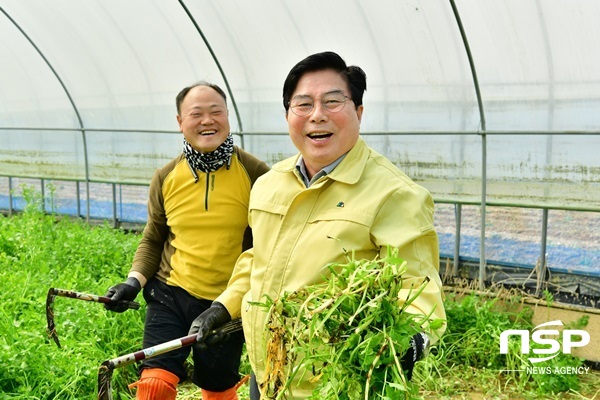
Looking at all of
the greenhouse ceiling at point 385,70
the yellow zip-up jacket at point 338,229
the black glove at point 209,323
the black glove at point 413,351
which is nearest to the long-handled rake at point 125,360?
the black glove at point 209,323

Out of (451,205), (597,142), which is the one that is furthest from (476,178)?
(597,142)

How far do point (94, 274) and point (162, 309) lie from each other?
2.94 m

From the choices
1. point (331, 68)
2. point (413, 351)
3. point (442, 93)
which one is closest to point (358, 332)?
point (413, 351)

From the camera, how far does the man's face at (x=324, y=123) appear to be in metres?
2.18

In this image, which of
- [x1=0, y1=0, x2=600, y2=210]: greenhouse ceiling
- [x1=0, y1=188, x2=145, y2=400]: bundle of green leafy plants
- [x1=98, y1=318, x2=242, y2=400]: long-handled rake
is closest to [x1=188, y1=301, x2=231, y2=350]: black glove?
[x1=98, y1=318, x2=242, y2=400]: long-handled rake

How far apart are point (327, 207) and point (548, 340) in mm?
3272

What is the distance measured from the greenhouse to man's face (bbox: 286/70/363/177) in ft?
11.1

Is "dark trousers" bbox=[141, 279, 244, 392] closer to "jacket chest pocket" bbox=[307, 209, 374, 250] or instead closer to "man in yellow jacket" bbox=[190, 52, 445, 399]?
"man in yellow jacket" bbox=[190, 52, 445, 399]

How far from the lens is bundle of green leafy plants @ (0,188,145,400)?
3564 millimetres

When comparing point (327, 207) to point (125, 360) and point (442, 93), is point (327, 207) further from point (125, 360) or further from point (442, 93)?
point (442, 93)

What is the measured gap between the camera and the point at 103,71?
7.93 metres

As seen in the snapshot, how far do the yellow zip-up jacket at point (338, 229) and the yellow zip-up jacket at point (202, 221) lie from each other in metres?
0.70

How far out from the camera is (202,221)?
303 centimetres

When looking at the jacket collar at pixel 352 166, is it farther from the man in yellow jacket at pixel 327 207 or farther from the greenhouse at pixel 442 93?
the greenhouse at pixel 442 93
